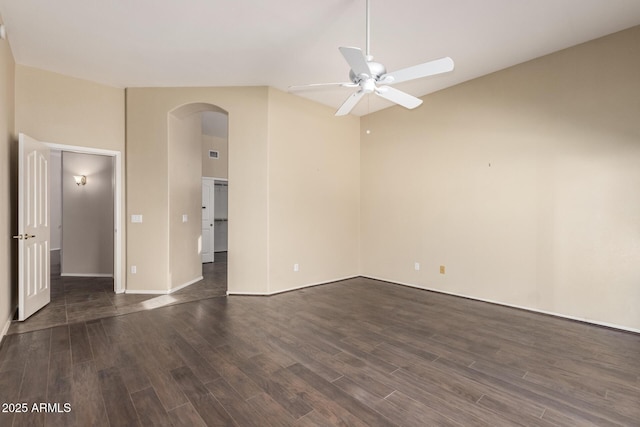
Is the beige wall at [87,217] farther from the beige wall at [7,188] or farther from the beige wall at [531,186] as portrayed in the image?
the beige wall at [531,186]

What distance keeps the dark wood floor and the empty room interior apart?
21 mm

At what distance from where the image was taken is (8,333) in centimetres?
292

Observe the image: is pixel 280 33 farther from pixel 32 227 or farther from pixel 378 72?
pixel 32 227

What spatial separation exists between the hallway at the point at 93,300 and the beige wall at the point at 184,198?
31cm

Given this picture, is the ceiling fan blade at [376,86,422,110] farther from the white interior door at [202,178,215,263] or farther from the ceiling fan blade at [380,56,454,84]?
the white interior door at [202,178,215,263]

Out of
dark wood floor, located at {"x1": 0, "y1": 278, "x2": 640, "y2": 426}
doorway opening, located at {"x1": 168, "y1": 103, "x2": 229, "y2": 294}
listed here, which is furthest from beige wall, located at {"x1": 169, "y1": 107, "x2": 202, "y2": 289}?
dark wood floor, located at {"x1": 0, "y1": 278, "x2": 640, "y2": 426}

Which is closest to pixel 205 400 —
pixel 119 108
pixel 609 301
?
pixel 609 301

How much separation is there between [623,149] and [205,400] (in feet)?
14.3

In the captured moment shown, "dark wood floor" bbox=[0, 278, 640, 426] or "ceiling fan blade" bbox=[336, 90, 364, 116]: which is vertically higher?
"ceiling fan blade" bbox=[336, 90, 364, 116]

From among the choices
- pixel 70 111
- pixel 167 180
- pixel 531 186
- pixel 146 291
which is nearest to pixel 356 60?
pixel 531 186

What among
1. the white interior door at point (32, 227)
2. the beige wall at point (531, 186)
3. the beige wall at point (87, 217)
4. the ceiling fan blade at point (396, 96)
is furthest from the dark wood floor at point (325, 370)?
the beige wall at point (87, 217)

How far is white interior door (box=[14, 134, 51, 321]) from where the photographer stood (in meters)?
3.21

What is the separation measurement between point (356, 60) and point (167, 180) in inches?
136

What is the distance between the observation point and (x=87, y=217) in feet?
18.8
